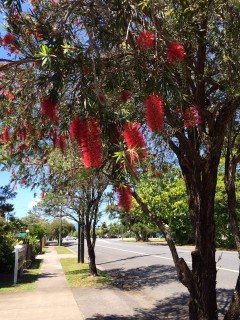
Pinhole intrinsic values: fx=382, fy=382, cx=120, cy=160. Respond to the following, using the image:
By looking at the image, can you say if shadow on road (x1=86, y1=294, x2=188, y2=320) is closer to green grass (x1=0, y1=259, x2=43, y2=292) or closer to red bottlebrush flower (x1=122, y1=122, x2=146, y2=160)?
green grass (x1=0, y1=259, x2=43, y2=292)

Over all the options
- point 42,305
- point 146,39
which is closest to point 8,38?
point 146,39

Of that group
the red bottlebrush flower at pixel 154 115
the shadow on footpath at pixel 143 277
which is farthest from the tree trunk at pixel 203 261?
the shadow on footpath at pixel 143 277

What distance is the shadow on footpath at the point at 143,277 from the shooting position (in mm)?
13266

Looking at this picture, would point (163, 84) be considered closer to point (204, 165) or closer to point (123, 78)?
point (123, 78)

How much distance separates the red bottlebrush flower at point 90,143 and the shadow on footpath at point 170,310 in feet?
20.2

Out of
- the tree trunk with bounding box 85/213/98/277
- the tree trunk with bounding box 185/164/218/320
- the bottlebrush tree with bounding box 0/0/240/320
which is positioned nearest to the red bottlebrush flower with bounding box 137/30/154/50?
the bottlebrush tree with bounding box 0/0/240/320

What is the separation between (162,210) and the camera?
37.6m

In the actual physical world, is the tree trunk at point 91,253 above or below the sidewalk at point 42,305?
above

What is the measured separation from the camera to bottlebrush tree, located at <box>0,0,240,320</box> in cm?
375

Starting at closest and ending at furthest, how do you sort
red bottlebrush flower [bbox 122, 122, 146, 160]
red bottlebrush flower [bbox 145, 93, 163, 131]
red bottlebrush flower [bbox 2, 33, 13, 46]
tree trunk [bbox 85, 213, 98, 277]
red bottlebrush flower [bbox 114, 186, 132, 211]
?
red bottlebrush flower [bbox 122, 122, 146, 160] → red bottlebrush flower [bbox 145, 93, 163, 131] → red bottlebrush flower [bbox 114, 186, 132, 211] → red bottlebrush flower [bbox 2, 33, 13, 46] → tree trunk [bbox 85, 213, 98, 277]

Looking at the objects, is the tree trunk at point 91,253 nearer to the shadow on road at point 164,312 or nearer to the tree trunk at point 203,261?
the shadow on road at point 164,312

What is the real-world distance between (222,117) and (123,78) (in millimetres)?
2036

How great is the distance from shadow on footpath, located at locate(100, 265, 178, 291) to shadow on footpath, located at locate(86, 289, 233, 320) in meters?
2.30

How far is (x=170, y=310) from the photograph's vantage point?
9.18 metres
